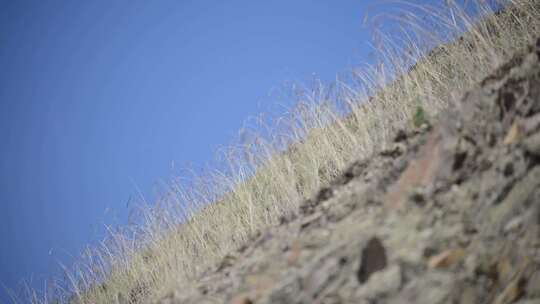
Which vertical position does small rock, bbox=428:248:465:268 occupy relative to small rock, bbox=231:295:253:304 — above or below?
below

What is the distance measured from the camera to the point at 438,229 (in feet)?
4.83

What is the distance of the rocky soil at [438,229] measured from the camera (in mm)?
1324

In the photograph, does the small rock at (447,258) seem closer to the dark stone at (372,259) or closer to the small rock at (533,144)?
the dark stone at (372,259)

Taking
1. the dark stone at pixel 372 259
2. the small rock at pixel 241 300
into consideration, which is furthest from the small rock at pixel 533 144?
the small rock at pixel 241 300

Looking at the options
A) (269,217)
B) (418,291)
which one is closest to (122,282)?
(269,217)

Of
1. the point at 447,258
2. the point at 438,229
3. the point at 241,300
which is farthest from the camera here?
the point at 241,300

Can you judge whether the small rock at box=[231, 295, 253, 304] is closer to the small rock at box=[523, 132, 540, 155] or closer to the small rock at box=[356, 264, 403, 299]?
the small rock at box=[356, 264, 403, 299]

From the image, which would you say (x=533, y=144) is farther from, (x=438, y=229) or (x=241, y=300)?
(x=241, y=300)

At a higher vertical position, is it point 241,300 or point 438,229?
point 241,300

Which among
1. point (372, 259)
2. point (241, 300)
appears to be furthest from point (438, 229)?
point (241, 300)

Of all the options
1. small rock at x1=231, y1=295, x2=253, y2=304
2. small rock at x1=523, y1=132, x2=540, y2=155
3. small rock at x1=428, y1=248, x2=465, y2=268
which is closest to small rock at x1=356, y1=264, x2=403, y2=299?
small rock at x1=428, y1=248, x2=465, y2=268

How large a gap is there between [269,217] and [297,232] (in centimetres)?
167

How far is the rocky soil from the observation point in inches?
52.1

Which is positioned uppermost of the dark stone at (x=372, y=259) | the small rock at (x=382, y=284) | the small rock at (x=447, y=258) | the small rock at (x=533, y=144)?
the small rock at (x=533, y=144)
